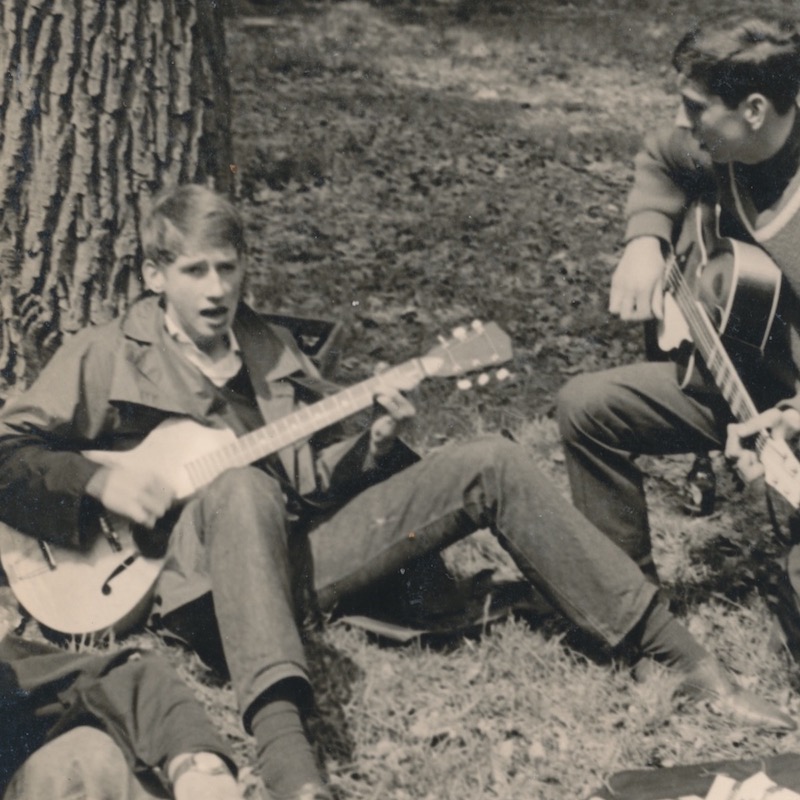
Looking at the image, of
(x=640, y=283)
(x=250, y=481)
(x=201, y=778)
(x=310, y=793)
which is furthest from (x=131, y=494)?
(x=640, y=283)

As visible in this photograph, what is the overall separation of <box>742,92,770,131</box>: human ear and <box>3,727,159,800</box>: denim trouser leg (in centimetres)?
243

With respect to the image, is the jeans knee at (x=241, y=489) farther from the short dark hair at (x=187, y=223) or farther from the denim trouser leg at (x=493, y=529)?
the short dark hair at (x=187, y=223)

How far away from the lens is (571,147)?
7.62 metres

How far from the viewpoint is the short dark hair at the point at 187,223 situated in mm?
3205

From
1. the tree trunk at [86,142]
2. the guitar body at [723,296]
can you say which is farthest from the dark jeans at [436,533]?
the tree trunk at [86,142]

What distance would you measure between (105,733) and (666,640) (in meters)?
1.57

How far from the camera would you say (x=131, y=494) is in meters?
3.02

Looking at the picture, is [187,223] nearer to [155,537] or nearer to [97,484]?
[97,484]

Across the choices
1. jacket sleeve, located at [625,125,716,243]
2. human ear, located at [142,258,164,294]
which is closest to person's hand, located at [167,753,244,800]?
human ear, located at [142,258,164,294]

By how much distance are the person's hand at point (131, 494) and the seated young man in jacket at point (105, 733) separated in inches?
15.4

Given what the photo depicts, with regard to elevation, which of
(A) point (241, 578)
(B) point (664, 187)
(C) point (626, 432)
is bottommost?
(A) point (241, 578)

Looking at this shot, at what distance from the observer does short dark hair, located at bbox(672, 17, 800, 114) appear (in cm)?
314

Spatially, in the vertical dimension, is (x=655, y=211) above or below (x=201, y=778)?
above

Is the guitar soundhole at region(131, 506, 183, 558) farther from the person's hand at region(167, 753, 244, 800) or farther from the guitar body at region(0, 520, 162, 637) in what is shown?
the person's hand at region(167, 753, 244, 800)
